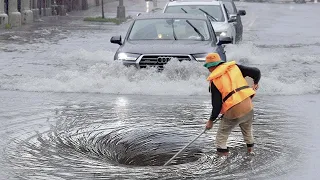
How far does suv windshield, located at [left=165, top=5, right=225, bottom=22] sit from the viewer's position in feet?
67.7

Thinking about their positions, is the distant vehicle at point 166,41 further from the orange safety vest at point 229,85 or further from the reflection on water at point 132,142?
the orange safety vest at point 229,85

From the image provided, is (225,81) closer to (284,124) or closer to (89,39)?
(284,124)

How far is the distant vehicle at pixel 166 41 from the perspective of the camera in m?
14.4

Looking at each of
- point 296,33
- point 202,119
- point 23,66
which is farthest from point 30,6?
point 202,119

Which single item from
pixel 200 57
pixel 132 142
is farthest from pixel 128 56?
pixel 132 142

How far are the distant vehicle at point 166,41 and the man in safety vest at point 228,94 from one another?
551 cm

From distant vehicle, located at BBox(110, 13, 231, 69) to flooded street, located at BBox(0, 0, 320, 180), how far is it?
215 mm

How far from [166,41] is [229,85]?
6.72m

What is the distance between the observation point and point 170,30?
1580 cm

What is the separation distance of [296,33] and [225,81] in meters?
25.0

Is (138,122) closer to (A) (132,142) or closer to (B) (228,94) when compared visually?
(A) (132,142)

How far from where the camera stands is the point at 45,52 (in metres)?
23.0

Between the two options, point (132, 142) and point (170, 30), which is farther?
point (170, 30)

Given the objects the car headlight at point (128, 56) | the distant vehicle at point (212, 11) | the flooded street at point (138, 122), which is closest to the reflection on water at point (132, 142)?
the flooded street at point (138, 122)
